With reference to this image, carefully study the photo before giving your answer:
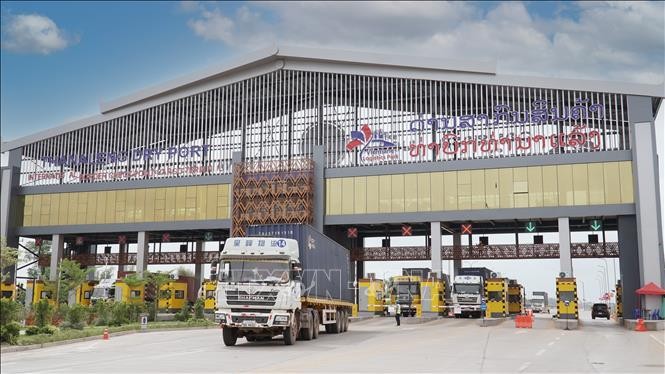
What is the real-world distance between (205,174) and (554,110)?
104ft

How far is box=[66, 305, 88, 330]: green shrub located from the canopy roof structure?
1333 inches

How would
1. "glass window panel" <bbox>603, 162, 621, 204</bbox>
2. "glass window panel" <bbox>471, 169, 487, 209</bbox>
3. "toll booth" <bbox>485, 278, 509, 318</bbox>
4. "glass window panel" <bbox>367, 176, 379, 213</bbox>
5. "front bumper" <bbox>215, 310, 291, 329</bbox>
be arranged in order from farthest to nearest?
"glass window panel" <bbox>367, 176, 379, 213</bbox>
"glass window panel" <bbox>471, 169, 487, 209</bbox>
"glass window panel" <bbox>603, 162, 621, 204</bbox>
"toll booth" <bbox>485, 278, 509, 318</bbox>
"front bumper" <bbox>215, 310, 291, 329</bbox>

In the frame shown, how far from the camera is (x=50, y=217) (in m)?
72.1

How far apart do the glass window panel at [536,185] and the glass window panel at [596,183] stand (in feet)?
12.3

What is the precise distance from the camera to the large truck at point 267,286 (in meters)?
24.6

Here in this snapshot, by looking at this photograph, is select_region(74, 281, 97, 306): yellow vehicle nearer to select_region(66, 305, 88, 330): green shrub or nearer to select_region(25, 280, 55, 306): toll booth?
select_region(25, 280, 55, 306): toll booth

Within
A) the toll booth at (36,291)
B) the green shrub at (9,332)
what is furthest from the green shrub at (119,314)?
the toll booth at (36,291)

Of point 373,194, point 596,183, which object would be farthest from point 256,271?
point 596,183

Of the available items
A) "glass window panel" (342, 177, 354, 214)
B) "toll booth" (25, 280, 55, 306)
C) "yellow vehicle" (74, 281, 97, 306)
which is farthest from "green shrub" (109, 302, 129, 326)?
"yellow vehicle" (74, 281, 97, 306)

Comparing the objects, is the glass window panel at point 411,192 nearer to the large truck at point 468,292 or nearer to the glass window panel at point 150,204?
the large truck at point 468,292

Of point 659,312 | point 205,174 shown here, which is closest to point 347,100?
point 205,174

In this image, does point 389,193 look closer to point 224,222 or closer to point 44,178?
point 224,222

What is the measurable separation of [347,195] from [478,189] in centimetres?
1148

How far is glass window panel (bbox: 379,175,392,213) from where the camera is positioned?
61.2 m
